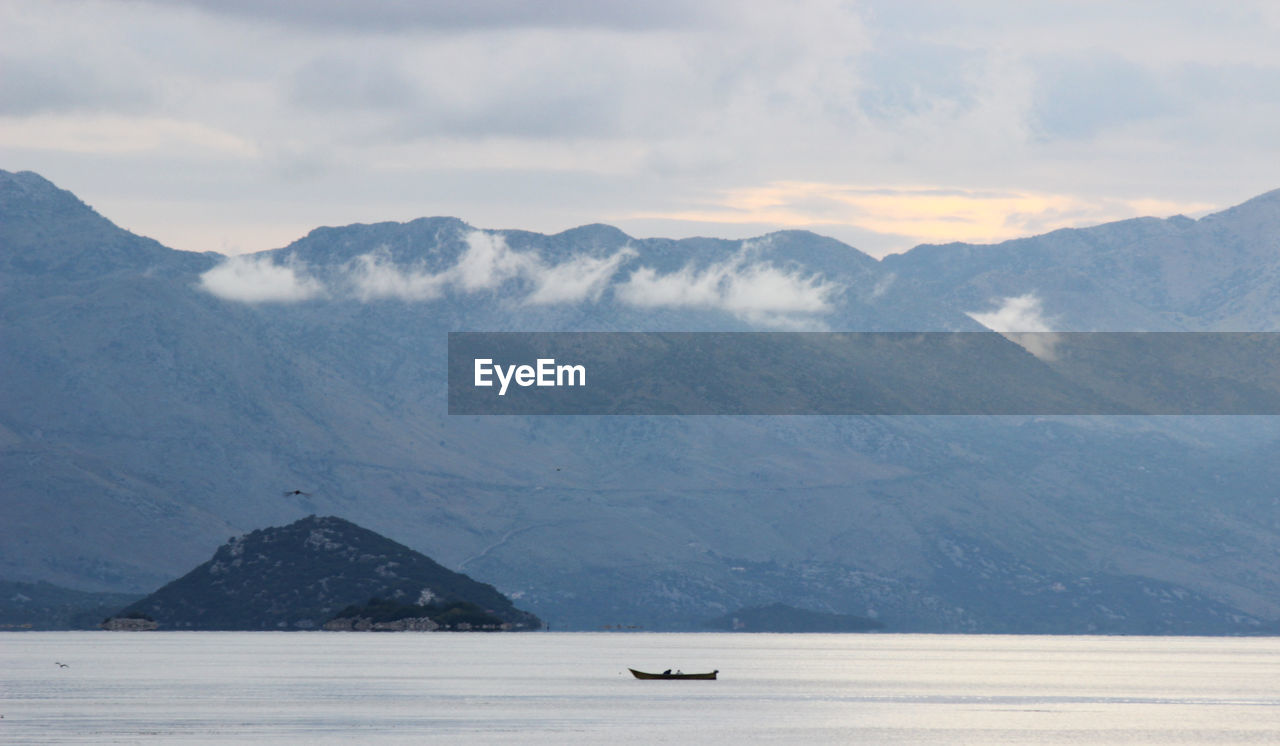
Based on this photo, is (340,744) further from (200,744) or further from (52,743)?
(52,743)

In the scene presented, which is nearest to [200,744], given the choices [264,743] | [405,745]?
[264,743]

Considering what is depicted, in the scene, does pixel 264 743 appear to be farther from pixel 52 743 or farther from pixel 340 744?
pixel 52 743

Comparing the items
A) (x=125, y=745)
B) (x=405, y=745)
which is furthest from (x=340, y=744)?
(x=125, y=745)

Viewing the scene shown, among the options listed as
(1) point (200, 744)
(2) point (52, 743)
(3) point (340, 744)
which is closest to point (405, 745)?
(3) point (340, 744)

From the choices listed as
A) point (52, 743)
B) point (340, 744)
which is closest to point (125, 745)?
point (52, 743)

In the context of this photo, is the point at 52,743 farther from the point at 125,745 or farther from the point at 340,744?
the point at 340,744

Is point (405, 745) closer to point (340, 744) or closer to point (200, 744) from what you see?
point (340, 744)
